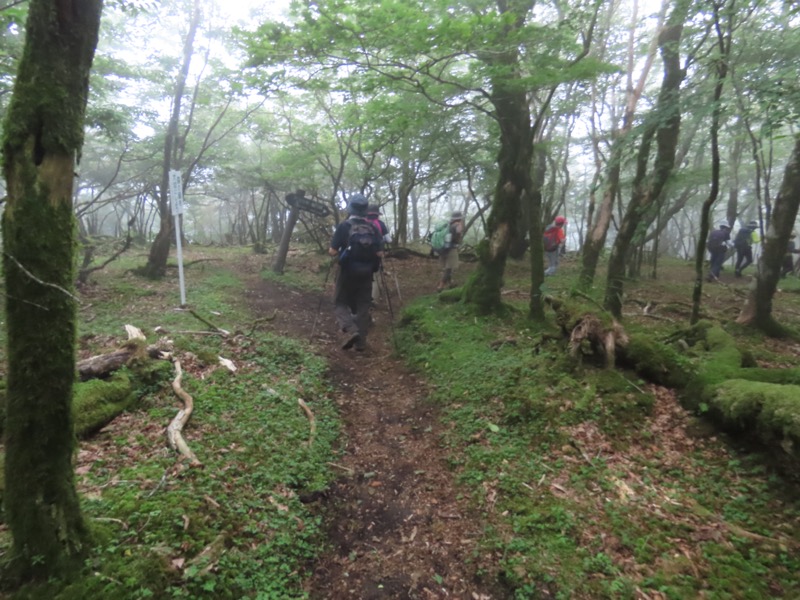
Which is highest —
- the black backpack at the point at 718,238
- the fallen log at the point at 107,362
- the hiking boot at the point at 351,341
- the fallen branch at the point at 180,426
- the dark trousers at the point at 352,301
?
the black backpack at the point at 718,238

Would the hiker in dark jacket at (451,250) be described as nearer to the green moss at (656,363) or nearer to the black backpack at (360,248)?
the black backpack at (360,248)

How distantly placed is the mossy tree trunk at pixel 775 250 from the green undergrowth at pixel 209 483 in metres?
8.77

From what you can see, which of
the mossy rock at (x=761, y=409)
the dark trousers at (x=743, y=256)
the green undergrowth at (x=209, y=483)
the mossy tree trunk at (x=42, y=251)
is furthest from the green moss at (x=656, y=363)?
the dark trousers at (x=743, y=256)

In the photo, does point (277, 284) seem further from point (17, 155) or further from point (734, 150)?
point (734, 150)

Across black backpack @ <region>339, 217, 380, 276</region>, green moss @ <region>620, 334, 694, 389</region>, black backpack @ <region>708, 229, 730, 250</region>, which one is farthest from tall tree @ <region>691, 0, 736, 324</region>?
black backpack @ <region>708, 229, 730, 250</region>

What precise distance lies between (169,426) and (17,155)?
10.5ft

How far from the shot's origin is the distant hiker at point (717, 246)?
51.1 feet

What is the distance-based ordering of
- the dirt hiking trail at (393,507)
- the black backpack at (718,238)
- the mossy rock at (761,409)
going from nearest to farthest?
the dirt hiking trail at (393,507), the mossy rock at (761,409), the black backpack at (718,238)

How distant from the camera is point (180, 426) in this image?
464cm

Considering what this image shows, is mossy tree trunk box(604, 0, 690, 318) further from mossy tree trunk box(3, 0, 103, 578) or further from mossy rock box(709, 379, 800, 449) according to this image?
mossy tree trunk box(3, 0, 103, 578)

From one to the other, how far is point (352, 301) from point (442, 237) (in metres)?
4.70

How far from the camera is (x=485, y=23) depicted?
244 inches

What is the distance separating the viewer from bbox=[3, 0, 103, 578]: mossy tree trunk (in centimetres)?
222

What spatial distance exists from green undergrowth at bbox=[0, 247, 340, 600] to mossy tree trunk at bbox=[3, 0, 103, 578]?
73 centimetres
